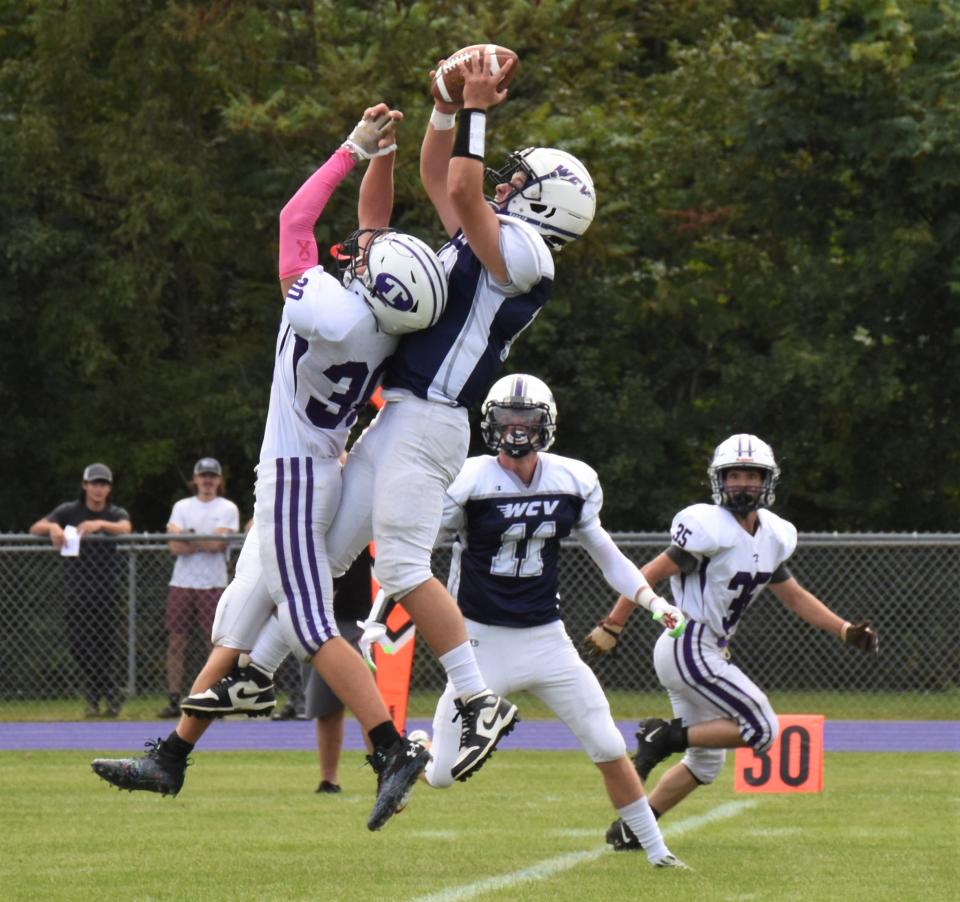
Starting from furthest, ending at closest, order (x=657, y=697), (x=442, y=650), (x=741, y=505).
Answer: (x=657, y=697) < (x=741, y=505) < (x=442, y=650)

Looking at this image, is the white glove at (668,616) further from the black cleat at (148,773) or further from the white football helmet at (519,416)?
the black cleat at (148,773)

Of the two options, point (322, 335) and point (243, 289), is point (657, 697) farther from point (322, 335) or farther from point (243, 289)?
point (322, 335)

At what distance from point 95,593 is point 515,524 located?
703cm

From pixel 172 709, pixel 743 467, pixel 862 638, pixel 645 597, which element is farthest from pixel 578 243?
pixel 645 597

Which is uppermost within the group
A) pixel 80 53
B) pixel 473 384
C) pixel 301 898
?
pixel 80 53

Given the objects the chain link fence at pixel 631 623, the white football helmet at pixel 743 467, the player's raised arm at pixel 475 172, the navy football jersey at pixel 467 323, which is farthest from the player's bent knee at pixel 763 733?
the chain link fence at pixel 631 623

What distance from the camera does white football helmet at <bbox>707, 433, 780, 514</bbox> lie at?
8281mm

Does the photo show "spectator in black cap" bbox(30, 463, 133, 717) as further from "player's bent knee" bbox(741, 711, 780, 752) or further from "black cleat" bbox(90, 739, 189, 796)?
"black cleat" bbox(90, 739, 189, 796)

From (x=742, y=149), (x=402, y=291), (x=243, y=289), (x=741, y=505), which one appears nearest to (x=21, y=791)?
(x=741, y=505)

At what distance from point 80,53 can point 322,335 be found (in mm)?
14509

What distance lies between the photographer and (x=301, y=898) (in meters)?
6.34

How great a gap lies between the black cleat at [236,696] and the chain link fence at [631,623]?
750 cm

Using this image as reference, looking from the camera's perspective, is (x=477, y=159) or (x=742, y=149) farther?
(x=742, y=149)

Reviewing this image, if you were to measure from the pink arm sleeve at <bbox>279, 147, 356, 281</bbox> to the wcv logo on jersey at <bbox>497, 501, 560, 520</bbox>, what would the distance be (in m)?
1.91
